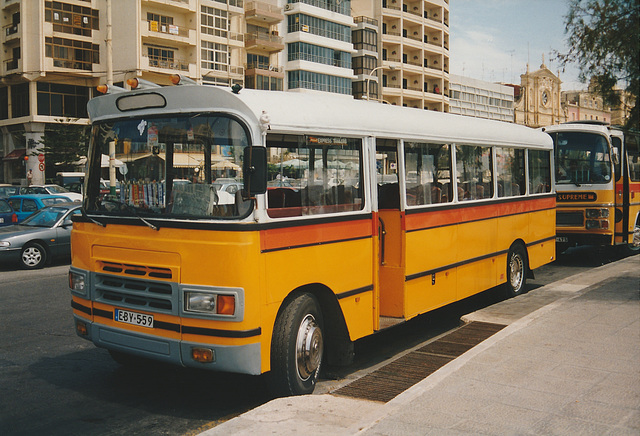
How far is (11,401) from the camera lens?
5906 millimetres

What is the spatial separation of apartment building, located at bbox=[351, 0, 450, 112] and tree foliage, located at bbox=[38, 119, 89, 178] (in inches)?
1206

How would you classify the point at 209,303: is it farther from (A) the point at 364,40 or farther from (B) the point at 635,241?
(A) the point at 364,40

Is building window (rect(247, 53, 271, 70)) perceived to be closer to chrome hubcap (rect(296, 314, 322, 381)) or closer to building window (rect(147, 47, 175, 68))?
building window (rect(147, 47, 175, 68))

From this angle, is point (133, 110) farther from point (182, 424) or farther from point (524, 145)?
point (524, 145)

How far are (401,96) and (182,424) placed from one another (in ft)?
226

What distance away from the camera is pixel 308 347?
19.5ft

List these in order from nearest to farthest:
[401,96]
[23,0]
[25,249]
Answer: [25,249], [23,0], [401,96]

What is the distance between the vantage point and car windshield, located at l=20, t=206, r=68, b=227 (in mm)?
16172

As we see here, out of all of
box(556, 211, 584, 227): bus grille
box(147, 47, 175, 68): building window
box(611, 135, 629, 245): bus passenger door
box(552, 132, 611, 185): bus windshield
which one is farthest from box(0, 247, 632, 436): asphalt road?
box(147, 47, 175, 68): building window

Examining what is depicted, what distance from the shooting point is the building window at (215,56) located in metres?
51.8

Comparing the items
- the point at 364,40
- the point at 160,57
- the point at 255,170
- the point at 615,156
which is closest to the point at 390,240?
the point at 255,170

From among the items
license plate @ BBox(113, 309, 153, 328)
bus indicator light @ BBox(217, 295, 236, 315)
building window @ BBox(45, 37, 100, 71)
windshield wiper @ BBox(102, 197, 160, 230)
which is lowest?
license plate @ BBox(113, 309, 153, 328)

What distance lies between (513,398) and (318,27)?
5875cm

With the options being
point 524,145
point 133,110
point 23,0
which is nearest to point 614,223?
point 524,145
